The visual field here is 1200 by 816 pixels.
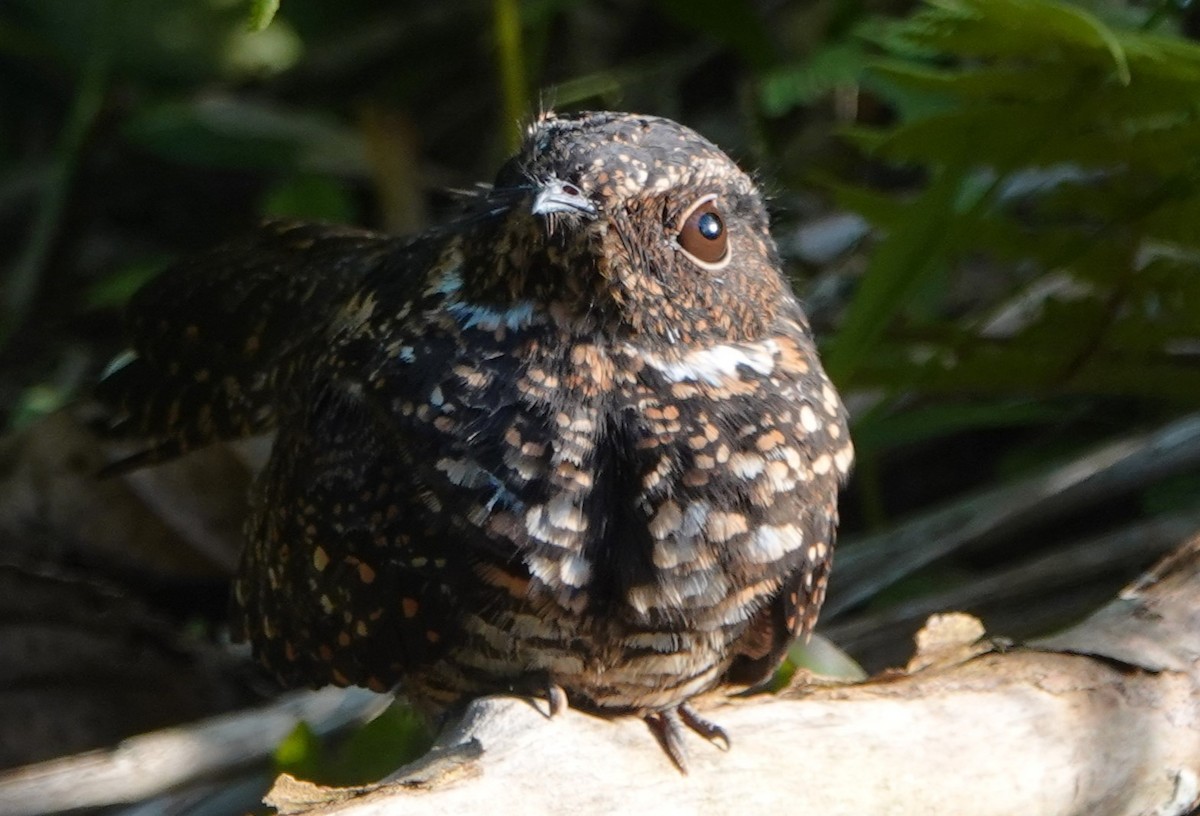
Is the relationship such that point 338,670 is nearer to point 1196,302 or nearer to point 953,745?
point 953,745

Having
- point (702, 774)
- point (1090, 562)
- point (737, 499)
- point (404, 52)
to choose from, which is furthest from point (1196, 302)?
point (404, 52)

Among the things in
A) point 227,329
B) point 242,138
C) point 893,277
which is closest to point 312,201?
point 242,138

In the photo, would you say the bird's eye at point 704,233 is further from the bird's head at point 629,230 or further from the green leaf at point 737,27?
the green leaf at point 737,27

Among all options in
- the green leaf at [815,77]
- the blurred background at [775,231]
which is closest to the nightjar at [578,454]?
the blurred background at [775,231]

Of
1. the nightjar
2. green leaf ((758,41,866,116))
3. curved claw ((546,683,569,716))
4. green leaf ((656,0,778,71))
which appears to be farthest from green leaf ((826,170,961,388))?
green leaf ((656,0,778,71))

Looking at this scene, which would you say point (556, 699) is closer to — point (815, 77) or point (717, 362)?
point (717, 362)

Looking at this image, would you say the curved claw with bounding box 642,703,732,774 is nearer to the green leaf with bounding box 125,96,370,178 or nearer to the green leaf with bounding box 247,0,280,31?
the green leaf with bounding box 247,0,280,31
